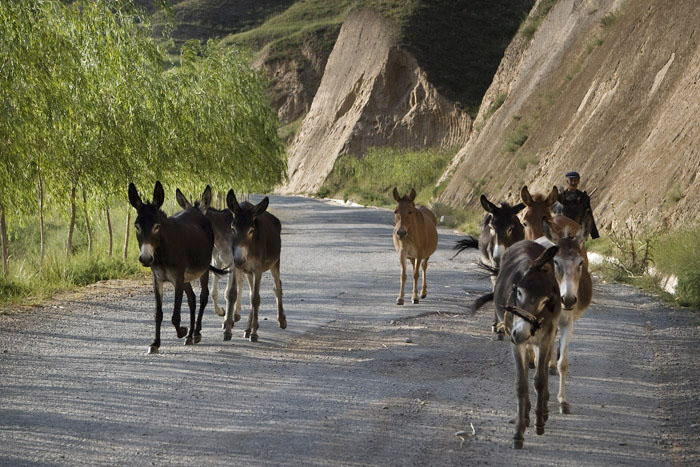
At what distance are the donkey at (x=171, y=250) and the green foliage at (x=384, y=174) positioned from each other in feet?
138

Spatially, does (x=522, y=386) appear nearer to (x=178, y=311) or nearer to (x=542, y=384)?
(x=542, y=384)

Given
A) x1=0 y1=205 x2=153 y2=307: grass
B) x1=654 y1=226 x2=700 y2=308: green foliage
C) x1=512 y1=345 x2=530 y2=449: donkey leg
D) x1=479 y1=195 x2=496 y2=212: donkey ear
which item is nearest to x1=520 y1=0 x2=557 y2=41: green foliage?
x1=0 y1=205 x2=153 y2=307: grass

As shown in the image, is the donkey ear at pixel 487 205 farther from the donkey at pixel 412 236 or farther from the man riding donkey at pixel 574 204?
the donkey at pixel 412 236

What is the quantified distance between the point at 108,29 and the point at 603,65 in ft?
72.6

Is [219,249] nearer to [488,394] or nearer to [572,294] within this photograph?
[488,394]

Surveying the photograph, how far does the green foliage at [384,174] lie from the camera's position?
5944 centimetres

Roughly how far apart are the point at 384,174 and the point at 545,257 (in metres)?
57.5

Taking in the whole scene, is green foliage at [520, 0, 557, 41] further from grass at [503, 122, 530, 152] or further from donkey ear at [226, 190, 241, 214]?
donkey ear at [226, 190, 241, 214]

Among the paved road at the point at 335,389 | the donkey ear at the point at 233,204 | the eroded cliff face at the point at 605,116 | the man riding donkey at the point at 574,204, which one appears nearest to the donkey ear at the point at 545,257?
the paved road at the point at 335,389

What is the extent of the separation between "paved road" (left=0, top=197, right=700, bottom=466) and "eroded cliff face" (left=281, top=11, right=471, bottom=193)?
188ft

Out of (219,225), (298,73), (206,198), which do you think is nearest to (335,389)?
(219,225)

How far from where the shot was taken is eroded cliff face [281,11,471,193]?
70062 millimetres

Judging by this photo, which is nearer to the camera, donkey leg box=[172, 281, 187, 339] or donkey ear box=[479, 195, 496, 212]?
donkey leg box=[172, 281, 187, 339]

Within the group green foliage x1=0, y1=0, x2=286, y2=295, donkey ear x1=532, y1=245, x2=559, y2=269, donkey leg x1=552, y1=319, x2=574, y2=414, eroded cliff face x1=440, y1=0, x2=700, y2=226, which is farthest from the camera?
eroded cliff face x1=440, y1=0, x2=700, y2=226
